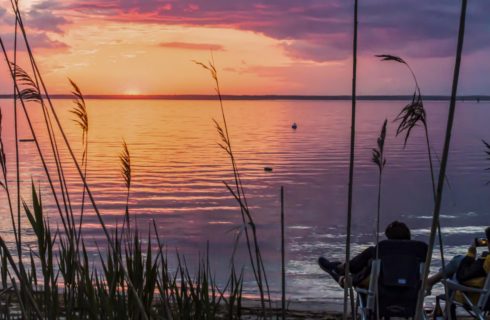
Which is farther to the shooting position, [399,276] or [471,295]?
[399,276]

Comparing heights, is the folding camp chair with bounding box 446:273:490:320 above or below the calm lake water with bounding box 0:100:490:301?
above

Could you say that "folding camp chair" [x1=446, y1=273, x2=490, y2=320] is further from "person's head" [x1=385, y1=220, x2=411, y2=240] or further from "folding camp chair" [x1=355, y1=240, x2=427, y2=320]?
"person's head" [x1=385, y1=220, x2=411, y2=240]

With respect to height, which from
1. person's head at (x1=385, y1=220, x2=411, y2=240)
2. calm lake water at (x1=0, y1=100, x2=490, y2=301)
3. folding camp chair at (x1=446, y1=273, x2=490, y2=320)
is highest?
person's head at (x1=385, y1=220, x2=411, y2=240)

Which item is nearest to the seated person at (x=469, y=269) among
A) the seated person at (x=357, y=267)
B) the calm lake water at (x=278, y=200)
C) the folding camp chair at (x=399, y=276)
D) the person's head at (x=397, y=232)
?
the folding camp chair at (x=399, y=276)

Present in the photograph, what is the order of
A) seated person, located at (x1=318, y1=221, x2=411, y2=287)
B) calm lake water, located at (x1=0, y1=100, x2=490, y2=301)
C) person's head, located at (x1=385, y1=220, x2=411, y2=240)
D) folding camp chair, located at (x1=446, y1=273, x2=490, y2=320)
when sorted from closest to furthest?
folding camp chair, located at (x1=446, y1=273, x2=490, y2=320)
seated person, located at (x1=318, y1=221, x2=411, y2=287)
person's head, located at (x1=385, y1=220, x2=411, y2=240)
calm lake water, located at (x1=0, y1=100, x2=490, y2=301)

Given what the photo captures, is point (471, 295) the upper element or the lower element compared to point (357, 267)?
lower

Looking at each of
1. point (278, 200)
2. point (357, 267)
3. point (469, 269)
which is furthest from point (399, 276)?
point (278, 200)

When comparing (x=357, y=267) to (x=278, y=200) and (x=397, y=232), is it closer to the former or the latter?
(x=397, y=232)

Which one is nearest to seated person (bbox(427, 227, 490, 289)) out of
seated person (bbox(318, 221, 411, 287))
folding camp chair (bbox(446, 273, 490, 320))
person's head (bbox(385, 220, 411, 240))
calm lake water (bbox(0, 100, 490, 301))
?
folding camp chair (bbox(446, 273, 490, 320))

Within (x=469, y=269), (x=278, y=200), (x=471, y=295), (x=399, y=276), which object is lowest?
(x=278, y=200)

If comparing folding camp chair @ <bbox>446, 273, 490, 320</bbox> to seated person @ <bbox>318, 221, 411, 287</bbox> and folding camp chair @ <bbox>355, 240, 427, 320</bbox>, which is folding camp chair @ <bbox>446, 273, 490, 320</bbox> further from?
seated person @ <bbox>318, 221, 411, 287</bbox>

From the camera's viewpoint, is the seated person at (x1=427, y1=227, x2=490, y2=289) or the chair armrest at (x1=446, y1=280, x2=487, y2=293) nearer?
the chair armrest at (x1=446, y1=280, x2=487, y2=293)

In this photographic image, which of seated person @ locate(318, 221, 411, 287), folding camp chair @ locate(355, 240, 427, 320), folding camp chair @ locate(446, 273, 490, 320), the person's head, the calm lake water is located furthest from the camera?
the calm lake water

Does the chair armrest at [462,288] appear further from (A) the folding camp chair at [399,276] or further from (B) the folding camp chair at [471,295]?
(A) the folding camp chair at [399,276]
